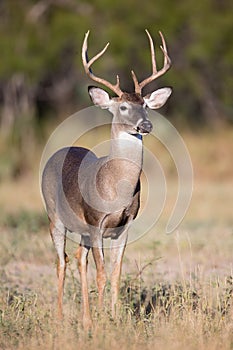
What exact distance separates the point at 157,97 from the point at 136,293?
184 centimetres

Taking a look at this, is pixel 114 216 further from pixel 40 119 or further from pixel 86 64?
pixel 40 119

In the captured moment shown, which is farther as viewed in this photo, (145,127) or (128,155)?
(128,155)

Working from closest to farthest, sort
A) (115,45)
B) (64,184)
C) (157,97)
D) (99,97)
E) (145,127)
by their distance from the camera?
1. (145,127)
2. (99,97)
3. (157,97)
4. (64,184)
5. (115,45)

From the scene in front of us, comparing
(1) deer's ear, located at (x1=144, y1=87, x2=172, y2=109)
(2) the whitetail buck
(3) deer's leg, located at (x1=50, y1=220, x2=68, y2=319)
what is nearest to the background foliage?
(3) deer's leg, located at (x1=50, y1=220, x2=68, y2=319)

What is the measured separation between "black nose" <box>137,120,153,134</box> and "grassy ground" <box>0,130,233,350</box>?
50.4 inches

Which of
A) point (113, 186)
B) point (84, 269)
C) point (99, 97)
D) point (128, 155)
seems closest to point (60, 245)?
point (84, 269)

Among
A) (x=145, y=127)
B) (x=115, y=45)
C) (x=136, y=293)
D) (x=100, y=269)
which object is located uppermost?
(x=115, y=45)

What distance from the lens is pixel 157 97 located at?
7.91m

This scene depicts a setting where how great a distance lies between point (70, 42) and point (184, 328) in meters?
18.4

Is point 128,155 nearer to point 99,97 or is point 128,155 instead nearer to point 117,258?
point 99,97

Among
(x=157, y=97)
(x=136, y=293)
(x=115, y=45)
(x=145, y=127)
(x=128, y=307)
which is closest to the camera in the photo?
(x=128, y=307)

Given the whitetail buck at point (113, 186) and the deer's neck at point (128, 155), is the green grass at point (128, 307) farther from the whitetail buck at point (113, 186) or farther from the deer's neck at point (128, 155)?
the deer's neck at point (128, 155)

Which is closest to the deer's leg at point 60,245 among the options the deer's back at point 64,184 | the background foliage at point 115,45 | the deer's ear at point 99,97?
the deer's back at point 64,184

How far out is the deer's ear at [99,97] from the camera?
7676 millimetres
